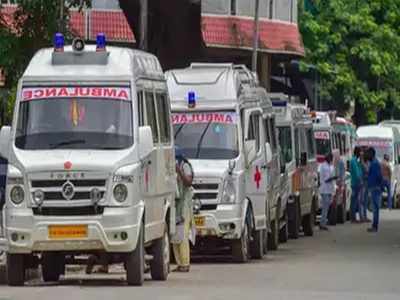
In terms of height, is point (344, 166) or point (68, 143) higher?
point (68, 143)

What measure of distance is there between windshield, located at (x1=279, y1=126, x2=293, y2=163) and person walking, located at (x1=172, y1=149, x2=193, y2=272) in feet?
30.9

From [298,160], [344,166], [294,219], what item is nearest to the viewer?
[294,219]

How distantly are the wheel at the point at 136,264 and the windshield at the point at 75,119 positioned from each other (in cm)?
127

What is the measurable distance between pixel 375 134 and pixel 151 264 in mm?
34516

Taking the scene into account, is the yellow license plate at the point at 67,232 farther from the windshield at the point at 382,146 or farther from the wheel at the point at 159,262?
the windshield at the point at 382,146

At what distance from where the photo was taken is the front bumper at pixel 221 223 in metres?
23.5

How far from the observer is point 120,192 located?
18406 mm

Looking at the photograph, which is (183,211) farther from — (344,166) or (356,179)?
(344,166)

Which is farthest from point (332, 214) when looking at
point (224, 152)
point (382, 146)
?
point (224, 152)

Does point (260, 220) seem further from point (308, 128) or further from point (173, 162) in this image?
point (308, 128)

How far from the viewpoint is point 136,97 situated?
63.2 feet

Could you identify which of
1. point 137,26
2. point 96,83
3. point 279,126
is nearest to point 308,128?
point 279,126

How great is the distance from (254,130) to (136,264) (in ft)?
24.2

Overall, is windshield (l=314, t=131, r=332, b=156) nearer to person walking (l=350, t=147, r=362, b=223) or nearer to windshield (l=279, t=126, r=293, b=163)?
person walking (l=350, t=147, r=362, b=223)
